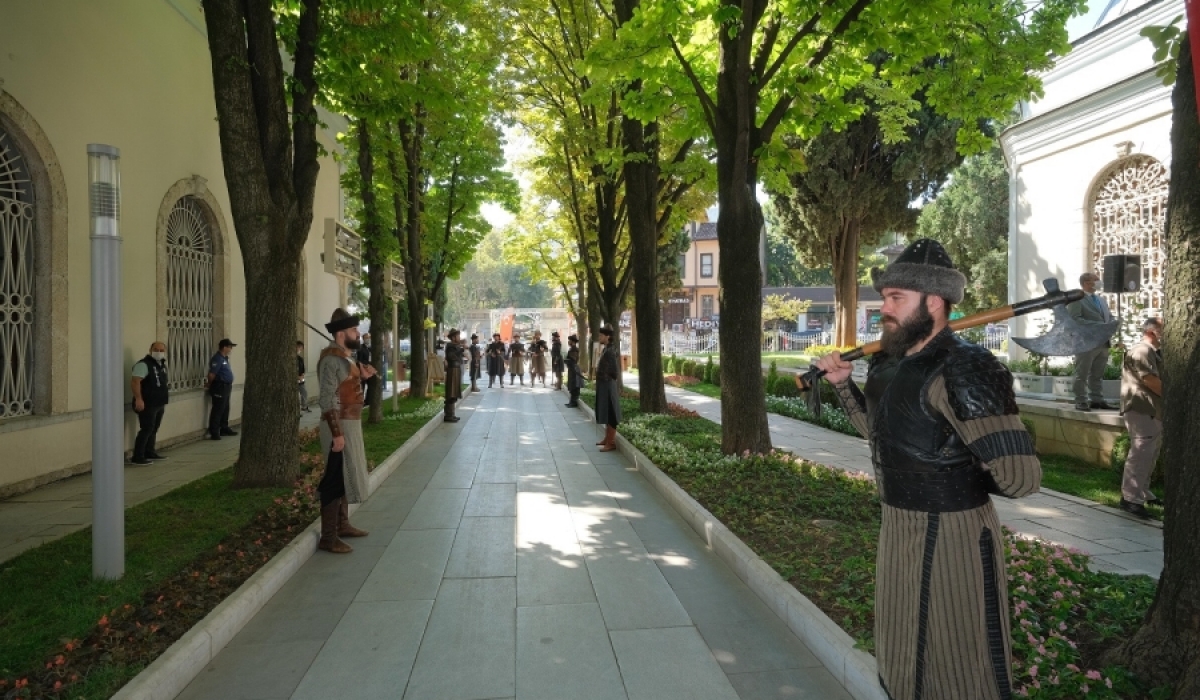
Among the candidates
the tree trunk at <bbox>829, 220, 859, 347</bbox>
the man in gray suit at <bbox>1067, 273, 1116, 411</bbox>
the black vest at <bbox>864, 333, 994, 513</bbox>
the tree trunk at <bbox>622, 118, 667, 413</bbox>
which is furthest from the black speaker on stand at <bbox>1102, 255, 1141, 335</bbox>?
the tree trunk at <bbox>829, 220, 859, 347</bbox>

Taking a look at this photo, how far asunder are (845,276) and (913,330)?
904 inches

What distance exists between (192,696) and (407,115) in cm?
802

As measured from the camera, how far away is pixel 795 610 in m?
4.36

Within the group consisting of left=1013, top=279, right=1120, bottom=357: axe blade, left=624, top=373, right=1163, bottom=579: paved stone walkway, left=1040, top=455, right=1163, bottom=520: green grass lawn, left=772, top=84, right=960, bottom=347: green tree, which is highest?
left=772, top=84, right=960, bottom=347: green tree

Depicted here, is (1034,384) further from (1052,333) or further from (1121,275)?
(1052,333)

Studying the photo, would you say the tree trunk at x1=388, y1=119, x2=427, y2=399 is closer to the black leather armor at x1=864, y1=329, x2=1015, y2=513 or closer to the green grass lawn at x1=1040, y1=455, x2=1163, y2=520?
the green grass lawn at x1=1040, y1=455, x2=1163, y2=520

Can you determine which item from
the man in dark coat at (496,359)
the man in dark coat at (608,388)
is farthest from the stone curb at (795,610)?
the man in dark coat at (496,359)

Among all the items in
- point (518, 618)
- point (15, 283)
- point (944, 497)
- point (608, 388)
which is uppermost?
point (15, 283)

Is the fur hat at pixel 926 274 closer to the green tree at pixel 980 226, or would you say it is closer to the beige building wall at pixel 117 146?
the beige building wall at pixel 117 146

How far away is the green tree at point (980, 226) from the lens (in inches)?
1393

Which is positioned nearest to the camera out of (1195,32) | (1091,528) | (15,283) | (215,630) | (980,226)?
(1195,32)

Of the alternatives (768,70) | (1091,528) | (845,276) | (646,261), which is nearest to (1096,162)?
(646,261)

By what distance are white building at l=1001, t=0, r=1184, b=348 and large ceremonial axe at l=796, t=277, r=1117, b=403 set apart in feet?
31.2

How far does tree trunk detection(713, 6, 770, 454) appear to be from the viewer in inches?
329
